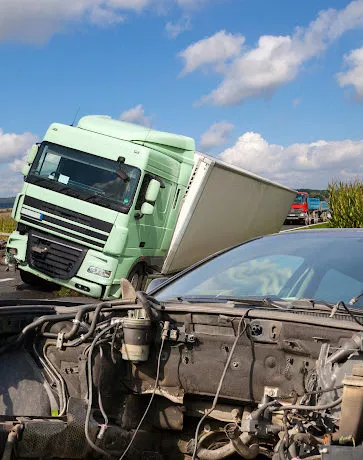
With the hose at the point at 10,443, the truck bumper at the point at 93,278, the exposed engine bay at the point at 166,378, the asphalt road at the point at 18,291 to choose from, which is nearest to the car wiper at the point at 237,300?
the exposed engine bay at the point at 166,378

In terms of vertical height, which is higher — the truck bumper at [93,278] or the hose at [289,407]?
the hose at [289,407]

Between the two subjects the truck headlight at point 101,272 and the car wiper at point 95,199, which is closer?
the truck headlight at point 101,272

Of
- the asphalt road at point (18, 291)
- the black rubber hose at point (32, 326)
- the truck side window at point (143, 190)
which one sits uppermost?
the truck side window at point (143, 190)

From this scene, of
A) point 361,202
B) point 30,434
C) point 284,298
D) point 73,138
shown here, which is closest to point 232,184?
point 73,138

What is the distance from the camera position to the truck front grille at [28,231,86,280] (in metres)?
12.8

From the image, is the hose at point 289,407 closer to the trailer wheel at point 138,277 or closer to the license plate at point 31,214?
the trailer wheel at point 138,277

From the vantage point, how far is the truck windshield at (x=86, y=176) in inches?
501

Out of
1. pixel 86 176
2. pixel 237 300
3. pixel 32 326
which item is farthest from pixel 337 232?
pixel 86 176

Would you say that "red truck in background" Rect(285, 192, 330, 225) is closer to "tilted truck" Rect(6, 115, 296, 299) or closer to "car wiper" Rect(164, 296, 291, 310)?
"tilted truck" Rect(6, 115, 296, 299)

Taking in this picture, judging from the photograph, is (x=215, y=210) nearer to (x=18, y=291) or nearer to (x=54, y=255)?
(x=54, y=255)

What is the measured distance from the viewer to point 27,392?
3.60 metres

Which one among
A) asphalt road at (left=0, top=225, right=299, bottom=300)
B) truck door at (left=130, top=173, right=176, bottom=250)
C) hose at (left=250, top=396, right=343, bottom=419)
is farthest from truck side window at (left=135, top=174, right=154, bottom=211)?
hose at (left=250, top=396, right=343, bottom=419)

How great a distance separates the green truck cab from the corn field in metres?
8.12

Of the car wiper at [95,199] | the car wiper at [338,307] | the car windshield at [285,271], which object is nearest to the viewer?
the car wiper at [338,307]
